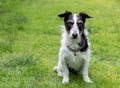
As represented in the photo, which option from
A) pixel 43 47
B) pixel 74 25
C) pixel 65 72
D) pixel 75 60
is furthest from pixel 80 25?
pixel 43 47

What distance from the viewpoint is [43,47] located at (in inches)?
508

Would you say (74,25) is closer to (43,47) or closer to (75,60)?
(75,60)

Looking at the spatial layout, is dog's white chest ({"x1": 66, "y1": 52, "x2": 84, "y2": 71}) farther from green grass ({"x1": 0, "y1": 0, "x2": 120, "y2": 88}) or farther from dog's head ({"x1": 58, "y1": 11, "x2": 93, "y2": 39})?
dog's head ({"x1": 58, "y1": 11, "x2": 93, "y2": 39})

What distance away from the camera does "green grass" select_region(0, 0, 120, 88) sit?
9.26 meters

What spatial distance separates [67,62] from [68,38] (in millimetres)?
592

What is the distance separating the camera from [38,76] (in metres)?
9.51

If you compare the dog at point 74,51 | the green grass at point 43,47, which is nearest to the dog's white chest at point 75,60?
the dog at point 74,51

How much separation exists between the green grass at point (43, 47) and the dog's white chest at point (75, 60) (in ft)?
1.16

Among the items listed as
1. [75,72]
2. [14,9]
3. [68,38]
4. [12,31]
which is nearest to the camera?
[68,38]

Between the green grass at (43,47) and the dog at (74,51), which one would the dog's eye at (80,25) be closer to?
the dog at (74,51)

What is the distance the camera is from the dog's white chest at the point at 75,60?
9.04 meters

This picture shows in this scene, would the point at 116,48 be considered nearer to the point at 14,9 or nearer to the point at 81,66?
the point at 81,66

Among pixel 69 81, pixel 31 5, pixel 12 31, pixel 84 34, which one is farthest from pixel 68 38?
pixel 31 5

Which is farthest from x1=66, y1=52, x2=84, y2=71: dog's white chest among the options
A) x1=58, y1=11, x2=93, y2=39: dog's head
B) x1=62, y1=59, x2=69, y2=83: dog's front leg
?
x1=58, y1=11, x2=93, y2=39: dog's head
